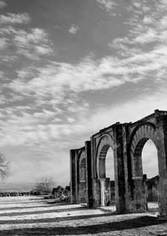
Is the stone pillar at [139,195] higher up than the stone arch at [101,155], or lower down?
lower down

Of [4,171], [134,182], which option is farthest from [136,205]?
[4,171]

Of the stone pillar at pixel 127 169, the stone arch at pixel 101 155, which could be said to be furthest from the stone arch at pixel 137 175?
the stone arch at pixel 101 155

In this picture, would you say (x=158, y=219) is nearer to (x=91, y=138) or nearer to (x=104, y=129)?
(x=104, y=129)

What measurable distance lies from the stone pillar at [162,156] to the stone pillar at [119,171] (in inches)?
139

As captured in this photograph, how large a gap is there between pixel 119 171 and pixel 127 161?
2.45 ft

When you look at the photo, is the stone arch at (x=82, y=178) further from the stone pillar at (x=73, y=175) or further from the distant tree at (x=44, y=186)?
the distant tree at (x=44, y=186)

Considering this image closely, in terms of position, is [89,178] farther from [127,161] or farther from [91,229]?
[91,229]

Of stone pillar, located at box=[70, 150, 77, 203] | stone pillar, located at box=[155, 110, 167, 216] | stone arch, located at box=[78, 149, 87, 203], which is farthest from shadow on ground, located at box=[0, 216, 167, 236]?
stone pillar, located at box=[70, 150, 77, 203]

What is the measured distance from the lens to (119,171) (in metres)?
17.6

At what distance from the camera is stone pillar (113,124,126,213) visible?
1722 cm

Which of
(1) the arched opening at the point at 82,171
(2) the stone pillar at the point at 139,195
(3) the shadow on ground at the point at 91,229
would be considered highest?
(1) the arched opening at the point at 82,171

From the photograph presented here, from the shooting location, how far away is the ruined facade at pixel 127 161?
14.1 metres

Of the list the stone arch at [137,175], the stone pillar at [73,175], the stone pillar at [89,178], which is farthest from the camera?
the stone pillar at [73,175]

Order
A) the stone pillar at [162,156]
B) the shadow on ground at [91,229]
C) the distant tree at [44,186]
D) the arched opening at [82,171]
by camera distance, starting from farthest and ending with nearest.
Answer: the distant tree at [44,186], the arched opening at [82,171], the stone pillar at [162,156], the shadow on ground at [91,229]
